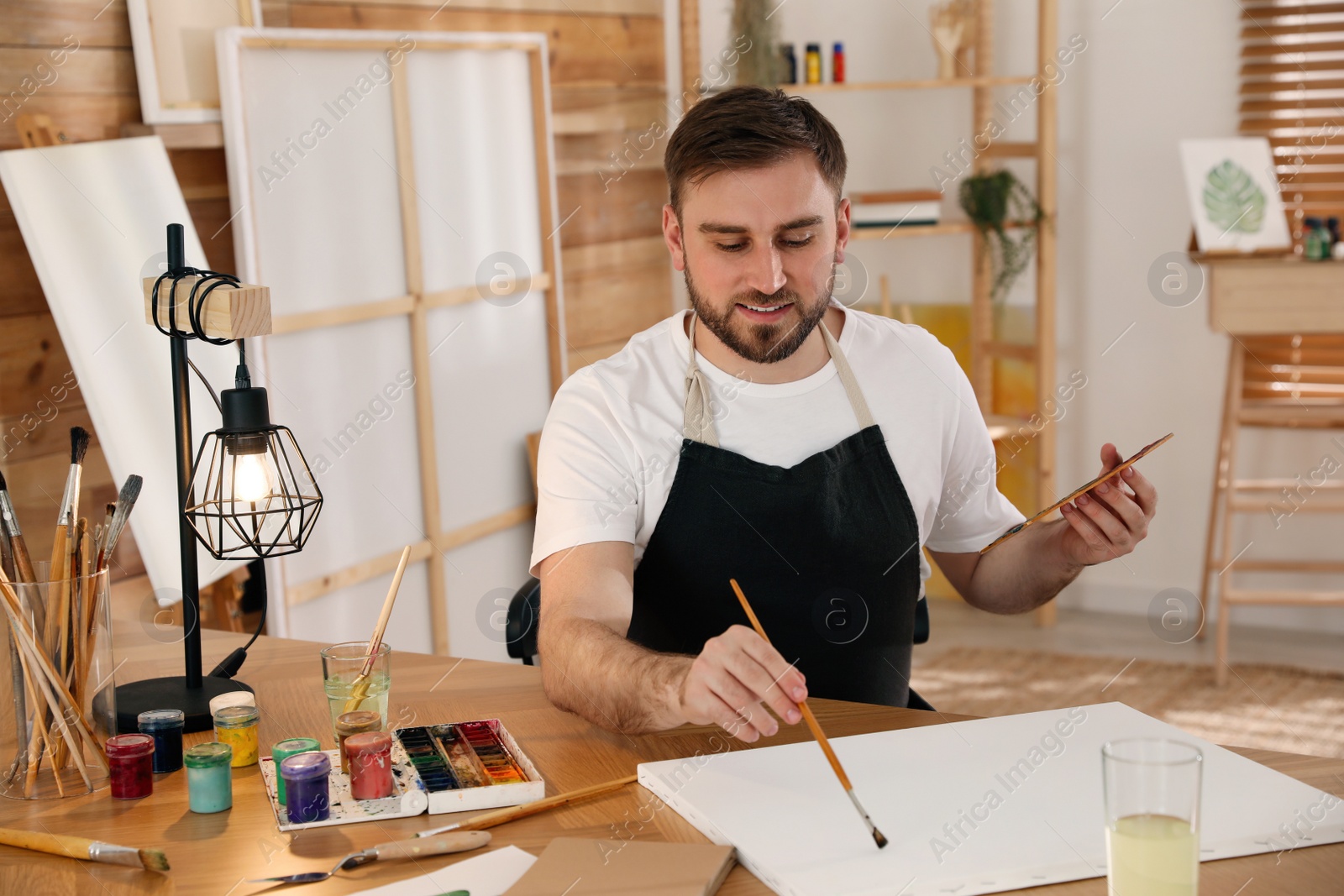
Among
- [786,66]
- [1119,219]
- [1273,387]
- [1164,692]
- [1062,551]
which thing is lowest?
[1164,692]

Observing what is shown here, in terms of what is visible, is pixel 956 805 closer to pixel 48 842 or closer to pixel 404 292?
pixel 48 842

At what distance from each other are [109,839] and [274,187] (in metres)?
1.78

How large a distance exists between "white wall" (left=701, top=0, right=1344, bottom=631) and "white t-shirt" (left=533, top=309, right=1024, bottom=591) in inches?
99.5

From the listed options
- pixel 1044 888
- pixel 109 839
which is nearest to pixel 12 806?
pixel 109 839

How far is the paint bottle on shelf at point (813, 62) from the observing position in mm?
4188

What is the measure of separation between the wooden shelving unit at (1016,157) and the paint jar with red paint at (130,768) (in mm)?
3122

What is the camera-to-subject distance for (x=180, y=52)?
2.63 meters

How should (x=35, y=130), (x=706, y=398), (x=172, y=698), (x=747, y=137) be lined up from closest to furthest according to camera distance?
(x=172, y=698)
(x=747, y=137)
(x=706, y=398)
(x=35, y=130)

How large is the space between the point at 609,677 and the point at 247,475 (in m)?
0.46

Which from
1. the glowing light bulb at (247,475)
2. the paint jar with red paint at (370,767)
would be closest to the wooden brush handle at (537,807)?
the paint jar with red paint at (370,767)

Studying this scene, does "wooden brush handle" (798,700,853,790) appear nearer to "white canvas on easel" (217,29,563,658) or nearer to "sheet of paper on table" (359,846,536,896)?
"sheet of paper on table" (359,846,536,896)

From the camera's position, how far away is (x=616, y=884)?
44.3 inches

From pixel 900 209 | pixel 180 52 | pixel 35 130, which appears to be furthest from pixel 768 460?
pixel 900 209

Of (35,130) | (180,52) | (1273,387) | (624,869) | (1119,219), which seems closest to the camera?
(624,869)
